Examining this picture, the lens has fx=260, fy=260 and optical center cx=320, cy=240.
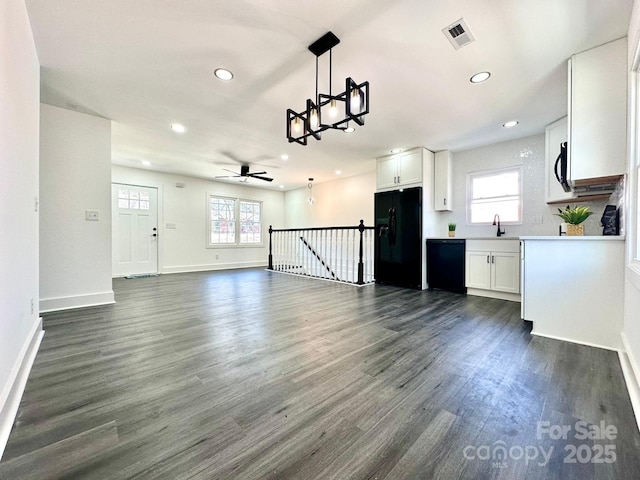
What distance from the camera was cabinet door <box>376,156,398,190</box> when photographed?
200 inches

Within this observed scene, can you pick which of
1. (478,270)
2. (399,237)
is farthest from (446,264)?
(399,237)

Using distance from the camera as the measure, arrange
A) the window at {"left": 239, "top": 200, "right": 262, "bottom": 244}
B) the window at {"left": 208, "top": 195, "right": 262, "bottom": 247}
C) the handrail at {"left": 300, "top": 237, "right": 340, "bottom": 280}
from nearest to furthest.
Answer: the handrail at {"left": 300, "top": 237, "right": 340, "bottom": 280}
the window at {"left": 208, "top": 195, "right": 262, "bottom": 247}
the window at {"left": 239, "top": 200, "right": 262, "bottom": 244}

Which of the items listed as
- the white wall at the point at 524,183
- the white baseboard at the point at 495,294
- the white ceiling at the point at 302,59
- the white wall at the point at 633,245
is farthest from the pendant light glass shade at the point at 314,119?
the white baseboard at the point at 495,294

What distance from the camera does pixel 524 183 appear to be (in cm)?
419

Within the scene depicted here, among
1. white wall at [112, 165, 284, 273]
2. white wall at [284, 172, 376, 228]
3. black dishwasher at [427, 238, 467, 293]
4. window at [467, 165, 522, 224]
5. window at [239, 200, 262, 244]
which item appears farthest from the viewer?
window at [239, 200, 262, 244]

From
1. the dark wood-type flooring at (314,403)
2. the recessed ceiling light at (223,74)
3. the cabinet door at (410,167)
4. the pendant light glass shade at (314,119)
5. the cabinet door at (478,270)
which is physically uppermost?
the recessed ceiling light at (223,74)

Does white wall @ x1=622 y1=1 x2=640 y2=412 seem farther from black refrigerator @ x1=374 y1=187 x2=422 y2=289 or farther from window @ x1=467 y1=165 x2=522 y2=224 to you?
black refrigerator @ x1=374 y1=187 x2=422 y2=289

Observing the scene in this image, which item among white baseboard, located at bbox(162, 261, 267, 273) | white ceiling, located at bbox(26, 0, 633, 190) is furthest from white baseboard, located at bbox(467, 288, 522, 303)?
white baseboard, located at bbox(162, 261, 267, 273)

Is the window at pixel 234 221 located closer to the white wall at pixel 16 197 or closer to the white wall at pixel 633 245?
the white wall at pixel 16 197

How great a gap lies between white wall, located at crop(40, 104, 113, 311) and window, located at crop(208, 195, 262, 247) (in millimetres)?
3883

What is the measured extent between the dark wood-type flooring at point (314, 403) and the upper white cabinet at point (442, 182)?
8.61 feet

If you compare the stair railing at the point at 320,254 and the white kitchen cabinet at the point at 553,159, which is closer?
the white kitchen cabinet at the point at 553,159

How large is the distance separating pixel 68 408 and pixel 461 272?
15.7ft

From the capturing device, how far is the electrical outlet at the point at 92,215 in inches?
136
